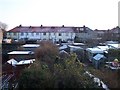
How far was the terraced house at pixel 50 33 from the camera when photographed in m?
31.8

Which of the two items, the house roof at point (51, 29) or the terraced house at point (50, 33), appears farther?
the house roof at point (51, 29)

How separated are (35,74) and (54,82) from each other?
0.82 meters

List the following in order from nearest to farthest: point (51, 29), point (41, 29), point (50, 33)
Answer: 1. point (50, 33)
2. point (51, 29)
3. point (41, 29)

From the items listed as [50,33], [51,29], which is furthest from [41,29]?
[50,33]

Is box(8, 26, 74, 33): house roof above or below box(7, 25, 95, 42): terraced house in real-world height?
above

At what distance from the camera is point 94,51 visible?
16.8 metres

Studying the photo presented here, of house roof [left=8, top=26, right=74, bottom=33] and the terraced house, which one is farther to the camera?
house roof [left=8, top=26, right=74, bottom=33]

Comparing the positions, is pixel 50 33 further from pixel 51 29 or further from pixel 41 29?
pixel 41 29

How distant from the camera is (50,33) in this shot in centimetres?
3192

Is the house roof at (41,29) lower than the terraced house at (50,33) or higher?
higher

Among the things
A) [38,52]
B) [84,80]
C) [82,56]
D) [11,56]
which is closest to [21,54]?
[11,56]

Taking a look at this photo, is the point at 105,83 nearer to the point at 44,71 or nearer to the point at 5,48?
the point at 44,71

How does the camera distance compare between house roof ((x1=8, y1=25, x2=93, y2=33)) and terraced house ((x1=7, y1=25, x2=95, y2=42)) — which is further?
house roof ((x1=8, y1=25, x2=93, y2=33))

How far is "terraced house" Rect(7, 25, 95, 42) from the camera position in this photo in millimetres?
31828
